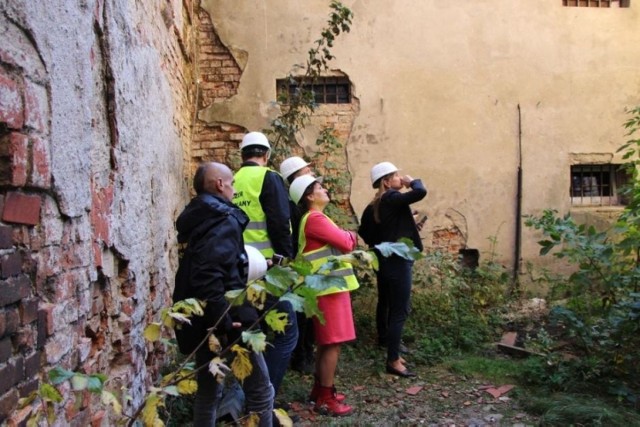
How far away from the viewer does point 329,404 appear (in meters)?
3.79

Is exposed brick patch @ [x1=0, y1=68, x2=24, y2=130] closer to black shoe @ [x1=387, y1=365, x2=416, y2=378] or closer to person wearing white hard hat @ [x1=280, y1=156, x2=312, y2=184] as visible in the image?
person wearing white hard hat @ [x1=280, y1=156, x2=312, y2=184]

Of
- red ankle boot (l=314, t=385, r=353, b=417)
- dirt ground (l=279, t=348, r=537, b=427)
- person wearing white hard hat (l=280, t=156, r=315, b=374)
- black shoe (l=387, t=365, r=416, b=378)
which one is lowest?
dirt ground (l=279, t=348, r=537, b=427)

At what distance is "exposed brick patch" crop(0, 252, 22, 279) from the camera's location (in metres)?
1.58

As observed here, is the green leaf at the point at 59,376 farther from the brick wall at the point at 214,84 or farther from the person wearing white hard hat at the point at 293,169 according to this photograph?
the brick wall at the point at 214,84

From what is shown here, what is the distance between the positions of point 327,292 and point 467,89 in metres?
4.47

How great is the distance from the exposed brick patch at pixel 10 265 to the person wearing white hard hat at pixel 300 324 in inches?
97.5

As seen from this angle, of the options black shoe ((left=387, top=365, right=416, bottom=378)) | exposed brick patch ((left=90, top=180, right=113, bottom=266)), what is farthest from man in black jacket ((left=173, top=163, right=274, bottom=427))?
black shoe ((left=387, top=365, right=416, bottom=378))

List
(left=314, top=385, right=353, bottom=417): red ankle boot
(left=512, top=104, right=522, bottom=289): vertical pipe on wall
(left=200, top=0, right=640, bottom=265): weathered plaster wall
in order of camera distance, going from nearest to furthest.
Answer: (left=314, top=385, right=353, bottom=417): red ankle boot → (left=200, top=0, right=640, bottom=265): weathered plaster wall → (left=512, top=104, right=522, bottom=289): vertical pipe on wall

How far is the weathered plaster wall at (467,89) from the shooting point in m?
6.84

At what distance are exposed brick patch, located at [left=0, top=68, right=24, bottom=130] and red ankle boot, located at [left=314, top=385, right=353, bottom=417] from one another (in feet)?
9.04

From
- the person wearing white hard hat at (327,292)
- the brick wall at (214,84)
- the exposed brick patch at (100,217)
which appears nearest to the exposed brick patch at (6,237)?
the exposed brick patch at (100,217)

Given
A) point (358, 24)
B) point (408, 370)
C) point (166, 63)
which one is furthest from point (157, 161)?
point (358, 24)

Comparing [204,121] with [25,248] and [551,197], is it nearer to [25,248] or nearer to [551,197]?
[551,197]

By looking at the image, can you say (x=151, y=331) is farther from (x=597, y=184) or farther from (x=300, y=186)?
(x=597, y=184)
